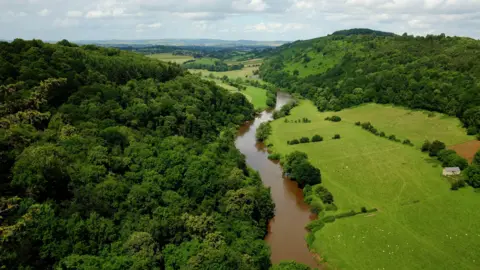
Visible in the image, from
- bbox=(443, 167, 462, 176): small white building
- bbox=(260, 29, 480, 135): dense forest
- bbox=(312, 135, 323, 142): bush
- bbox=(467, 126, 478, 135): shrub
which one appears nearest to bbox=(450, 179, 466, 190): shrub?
bbox=(443, 167, 462, 176): small white building

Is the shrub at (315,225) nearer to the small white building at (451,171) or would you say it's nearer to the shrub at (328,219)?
the shrub at (328,219)

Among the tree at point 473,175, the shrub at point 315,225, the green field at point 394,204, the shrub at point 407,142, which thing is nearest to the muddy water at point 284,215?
the shrub at point 315,225

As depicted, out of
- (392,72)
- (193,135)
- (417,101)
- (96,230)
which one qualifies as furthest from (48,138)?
(392,72)

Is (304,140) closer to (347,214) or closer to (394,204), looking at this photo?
(394,204)

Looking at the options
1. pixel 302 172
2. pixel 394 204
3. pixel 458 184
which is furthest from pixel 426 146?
pixel 302 172

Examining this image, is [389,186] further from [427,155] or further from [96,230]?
[96,230]
